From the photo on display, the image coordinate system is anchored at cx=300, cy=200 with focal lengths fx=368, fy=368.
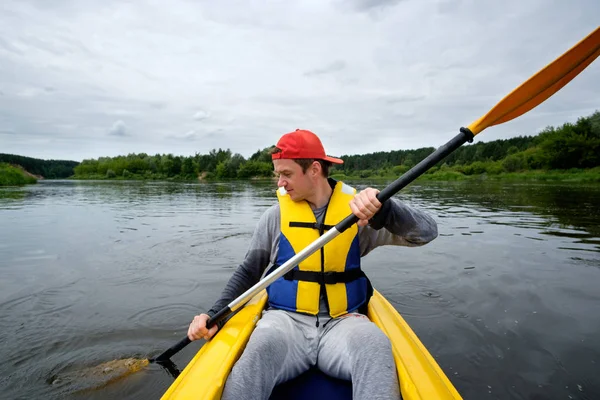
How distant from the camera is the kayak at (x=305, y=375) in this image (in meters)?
1.62

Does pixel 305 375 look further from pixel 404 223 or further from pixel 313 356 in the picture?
pixel 404 223

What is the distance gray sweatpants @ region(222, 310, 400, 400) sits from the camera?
1550mm

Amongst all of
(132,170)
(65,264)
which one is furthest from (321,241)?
(132,170)

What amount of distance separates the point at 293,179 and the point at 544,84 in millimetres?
1325

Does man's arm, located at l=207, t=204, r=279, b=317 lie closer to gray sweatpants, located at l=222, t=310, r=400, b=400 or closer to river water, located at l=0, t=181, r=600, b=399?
gray sweatpants, located at l=222, t=310, r=400, b=400

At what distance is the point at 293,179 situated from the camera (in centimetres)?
221

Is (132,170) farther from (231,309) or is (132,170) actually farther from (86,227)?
(231,309)

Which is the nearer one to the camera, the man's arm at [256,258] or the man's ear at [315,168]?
the man's ear at [315,168]

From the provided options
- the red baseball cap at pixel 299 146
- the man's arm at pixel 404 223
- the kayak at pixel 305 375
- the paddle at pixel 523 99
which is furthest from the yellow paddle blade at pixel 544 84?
the kayak at pixel 305 375

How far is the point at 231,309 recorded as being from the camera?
2201mm

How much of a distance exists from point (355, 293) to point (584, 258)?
18.5 ft

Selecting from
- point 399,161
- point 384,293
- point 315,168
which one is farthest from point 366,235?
point 399,161

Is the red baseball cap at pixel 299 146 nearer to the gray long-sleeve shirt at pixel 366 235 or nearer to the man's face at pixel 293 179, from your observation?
the man's face at pixel 293 179

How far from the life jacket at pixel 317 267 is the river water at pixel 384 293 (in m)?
1.31
